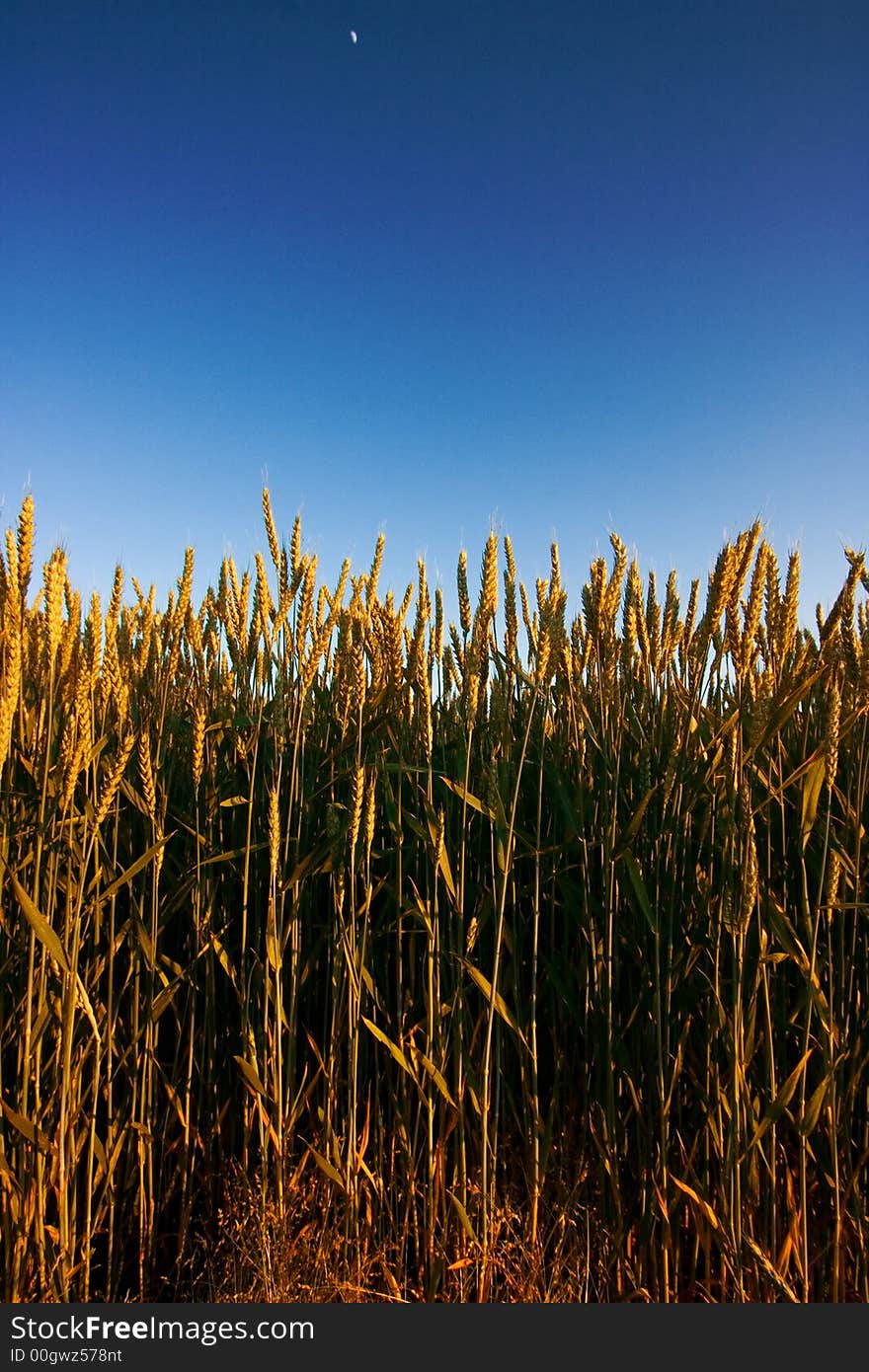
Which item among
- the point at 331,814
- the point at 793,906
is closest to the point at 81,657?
the point at 331,814

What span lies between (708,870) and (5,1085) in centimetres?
163

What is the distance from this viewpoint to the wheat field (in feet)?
4.77

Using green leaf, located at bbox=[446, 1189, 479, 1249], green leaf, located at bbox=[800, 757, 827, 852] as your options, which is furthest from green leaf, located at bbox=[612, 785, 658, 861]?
green leaf, located at bbox=[446, 1189, 479, 1249]

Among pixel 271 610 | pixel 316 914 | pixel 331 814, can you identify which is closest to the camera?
pixel 331 814

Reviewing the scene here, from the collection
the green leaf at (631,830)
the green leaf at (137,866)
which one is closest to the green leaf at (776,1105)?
the green leaf at (631,830)

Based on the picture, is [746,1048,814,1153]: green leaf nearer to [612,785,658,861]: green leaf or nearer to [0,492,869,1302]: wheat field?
[0,492,869,1302]: wheat field

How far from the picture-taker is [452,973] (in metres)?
1.62

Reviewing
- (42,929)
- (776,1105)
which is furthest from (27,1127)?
(776,1105)

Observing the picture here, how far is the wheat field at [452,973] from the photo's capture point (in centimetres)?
146

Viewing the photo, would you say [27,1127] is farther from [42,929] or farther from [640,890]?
[640,890]

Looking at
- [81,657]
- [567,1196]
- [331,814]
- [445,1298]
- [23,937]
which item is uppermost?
[81,657]

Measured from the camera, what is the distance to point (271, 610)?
1.68m

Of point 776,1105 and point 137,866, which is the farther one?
point 137,866

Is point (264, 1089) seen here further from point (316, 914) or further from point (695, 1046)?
point (695, 1046)
